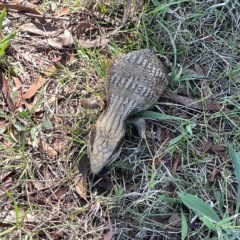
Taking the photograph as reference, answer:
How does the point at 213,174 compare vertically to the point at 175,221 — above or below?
above

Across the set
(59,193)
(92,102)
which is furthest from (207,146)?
(59,193)

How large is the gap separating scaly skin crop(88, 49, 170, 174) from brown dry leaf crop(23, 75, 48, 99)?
65cm

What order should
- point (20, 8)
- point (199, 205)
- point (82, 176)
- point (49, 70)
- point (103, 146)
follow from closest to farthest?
point (199, 205)
point (103, 146)
point (82, 176)
point (49, 70)
point (20, 8)

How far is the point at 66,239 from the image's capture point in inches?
141

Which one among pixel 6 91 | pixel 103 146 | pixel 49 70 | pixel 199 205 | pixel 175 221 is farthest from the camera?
pixel 49 70

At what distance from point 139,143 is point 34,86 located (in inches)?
43.7

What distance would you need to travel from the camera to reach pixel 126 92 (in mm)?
3703

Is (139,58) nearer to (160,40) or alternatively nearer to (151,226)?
(160,40)

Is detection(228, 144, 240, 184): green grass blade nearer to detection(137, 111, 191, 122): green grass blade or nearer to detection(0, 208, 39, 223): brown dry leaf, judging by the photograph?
detection(137, 111, 191, 122): green grass blade

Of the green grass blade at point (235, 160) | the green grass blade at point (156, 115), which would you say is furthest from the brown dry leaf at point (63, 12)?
the green grass blade at point (235, 160)

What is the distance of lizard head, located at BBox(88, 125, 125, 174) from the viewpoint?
11.4 feet

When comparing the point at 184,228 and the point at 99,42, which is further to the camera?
the point at 99,42

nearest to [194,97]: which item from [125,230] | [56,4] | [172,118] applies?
[172,118]

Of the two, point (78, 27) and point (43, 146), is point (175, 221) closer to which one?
point (43, 146)
